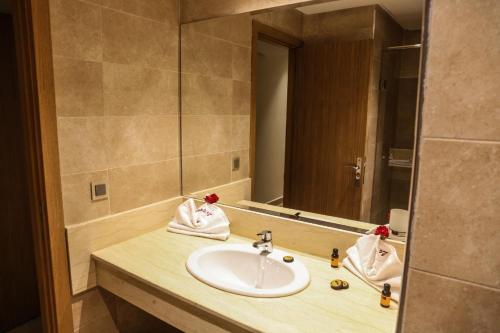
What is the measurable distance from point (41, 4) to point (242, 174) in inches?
44.6

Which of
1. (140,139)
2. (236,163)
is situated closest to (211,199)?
(236,163)

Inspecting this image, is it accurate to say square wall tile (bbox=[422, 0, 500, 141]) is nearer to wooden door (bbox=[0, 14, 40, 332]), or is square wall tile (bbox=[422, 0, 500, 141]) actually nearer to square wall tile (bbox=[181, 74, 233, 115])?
square wall tile (bbox=[181, 74, 233, 115])

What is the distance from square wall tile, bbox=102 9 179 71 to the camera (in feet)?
4.91

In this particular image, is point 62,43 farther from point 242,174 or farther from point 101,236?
point 242,174

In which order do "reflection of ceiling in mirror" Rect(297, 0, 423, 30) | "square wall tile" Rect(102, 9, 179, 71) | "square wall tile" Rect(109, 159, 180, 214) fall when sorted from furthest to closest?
1. "square wall tile" Rect(109, 159, 180, 214)
2. "square wall tile" Rect(102, 9, 179, 71)
3. "reflection of ceiling in mirror" Rect(297, 0, 423, 30)

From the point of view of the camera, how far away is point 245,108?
1815mm

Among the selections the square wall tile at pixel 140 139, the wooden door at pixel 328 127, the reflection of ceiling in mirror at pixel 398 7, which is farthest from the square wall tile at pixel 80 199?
the reflection of ceiling in mirror at pixel 398 7

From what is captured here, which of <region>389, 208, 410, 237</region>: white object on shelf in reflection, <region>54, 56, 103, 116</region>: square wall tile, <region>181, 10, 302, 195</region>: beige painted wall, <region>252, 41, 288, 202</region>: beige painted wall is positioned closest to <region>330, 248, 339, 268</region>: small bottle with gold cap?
<region>389, 208, 410, 237</region>: white object on shelf in reflection

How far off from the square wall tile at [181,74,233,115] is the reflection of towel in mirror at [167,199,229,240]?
514 mm

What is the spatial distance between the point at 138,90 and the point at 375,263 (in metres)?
1.30

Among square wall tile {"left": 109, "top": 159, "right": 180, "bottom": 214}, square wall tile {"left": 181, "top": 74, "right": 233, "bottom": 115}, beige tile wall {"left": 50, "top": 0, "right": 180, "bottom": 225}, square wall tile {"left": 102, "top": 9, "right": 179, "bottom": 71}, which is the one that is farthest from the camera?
square wall tile {"left": 181, "top": 74, "right": 233, "bottom": 115}

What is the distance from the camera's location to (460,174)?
0.60 metres

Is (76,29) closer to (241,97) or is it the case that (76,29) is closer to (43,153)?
(43,153)

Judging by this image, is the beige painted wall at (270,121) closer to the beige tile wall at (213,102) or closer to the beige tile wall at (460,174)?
the beige tile wall at (213,102)
